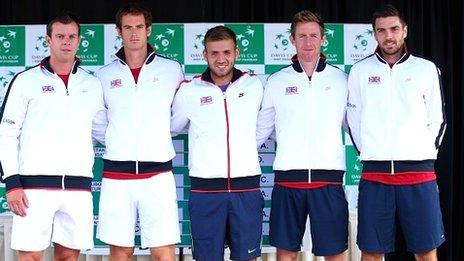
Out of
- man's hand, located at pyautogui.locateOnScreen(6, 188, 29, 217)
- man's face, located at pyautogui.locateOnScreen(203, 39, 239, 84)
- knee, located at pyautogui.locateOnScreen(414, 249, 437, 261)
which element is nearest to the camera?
man's hand, located at pyautogui.locateOnScreen(6, 188, 29, 217)

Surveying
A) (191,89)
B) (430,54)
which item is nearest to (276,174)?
(191,89)

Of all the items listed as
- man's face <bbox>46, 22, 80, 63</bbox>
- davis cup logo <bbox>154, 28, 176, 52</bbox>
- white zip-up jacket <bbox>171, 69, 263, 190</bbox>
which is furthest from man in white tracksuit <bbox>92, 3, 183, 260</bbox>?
davis cup logo <bbox>154, 28, 176, 52</bbox>

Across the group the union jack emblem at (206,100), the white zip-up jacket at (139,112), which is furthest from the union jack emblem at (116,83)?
the union jack emblem at (206,100)

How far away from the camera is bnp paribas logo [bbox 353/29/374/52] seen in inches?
172

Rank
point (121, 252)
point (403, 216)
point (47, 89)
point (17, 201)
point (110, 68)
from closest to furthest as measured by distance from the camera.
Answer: point (17, 201) < point (47, 89) < point (403, 216) < point (121, 252) < point (110, 68)

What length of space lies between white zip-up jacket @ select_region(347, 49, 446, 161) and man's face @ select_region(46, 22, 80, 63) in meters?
1.66

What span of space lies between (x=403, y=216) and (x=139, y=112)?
1.62 metres

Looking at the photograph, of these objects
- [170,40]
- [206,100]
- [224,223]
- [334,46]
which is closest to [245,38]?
[170,40]

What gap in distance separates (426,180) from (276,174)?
2.82ft

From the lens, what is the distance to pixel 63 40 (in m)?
3.50

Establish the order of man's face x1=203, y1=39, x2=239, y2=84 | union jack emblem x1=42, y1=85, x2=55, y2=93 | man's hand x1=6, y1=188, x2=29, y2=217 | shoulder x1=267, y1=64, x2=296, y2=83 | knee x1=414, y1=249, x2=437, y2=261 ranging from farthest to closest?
1. shoulder x1=267, y1=64, x2=296, y2=83
2. man's face x1=203, y1=39, x2=239, y2=84
3. knee x1=414, y1=249, x2=437, y2=261
4. union jack emblem x1=42, y1=85, x2=55, y2=93
5. man's hand x1=6, y1=188, x2=29, y2=217

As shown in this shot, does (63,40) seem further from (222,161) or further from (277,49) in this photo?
(277,49)

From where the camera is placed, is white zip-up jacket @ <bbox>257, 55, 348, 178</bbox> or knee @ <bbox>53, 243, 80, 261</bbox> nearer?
knee @ <bbox>53, 243, 80, 261</bbox>

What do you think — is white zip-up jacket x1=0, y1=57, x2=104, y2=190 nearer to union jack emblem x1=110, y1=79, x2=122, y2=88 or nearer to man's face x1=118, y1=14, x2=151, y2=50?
union jack emblem x1=110, y1=79, x2=122, y2=88
